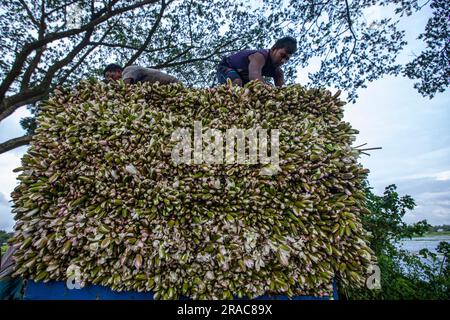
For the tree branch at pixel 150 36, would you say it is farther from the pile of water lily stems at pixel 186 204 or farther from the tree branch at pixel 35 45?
the pile of water lily stems at pixel 186 204

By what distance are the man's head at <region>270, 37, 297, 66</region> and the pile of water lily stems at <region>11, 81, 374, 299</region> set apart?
1178 millimetres

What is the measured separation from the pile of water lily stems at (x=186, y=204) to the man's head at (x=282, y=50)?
1.18 meters

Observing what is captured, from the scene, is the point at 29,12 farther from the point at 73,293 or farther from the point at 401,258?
the point at 401,258

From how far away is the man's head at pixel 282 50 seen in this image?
313 centimetres

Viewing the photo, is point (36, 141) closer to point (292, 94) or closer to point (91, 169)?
point (91, 169)

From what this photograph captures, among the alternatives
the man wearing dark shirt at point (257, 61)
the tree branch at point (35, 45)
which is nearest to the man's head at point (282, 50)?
the man wearing dark shirt at point (257, 61)

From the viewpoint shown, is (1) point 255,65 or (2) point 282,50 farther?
(2) point 282,50

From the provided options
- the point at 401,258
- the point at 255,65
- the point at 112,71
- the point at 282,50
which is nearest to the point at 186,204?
the point at 255,65

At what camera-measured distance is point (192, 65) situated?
9.52m

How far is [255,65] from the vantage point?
9.91 feet

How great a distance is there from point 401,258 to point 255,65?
11.6ft

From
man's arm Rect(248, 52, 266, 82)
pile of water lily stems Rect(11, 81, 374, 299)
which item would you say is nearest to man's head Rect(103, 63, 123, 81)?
pile of water lily stems Rect(11, 81, 374, 299)

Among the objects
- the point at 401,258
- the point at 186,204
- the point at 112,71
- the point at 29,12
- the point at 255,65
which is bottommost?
the point at 401,258

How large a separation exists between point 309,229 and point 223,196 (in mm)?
722
